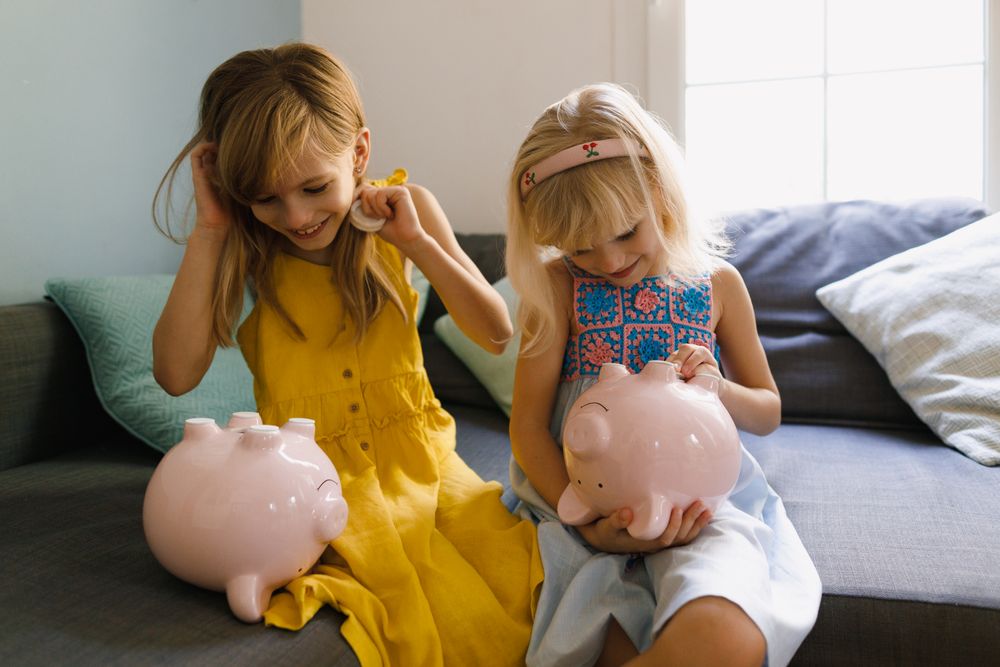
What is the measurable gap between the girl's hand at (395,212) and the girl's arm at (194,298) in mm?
204

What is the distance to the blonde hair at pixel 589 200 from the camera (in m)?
1.12

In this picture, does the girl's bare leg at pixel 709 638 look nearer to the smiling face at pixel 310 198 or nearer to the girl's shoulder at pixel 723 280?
the girl's shoulder at pixel 723 280

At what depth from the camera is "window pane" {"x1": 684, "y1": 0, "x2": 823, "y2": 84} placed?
2.29 metres

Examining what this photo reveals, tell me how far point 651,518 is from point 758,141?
1678mm

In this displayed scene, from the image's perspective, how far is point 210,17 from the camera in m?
2.31

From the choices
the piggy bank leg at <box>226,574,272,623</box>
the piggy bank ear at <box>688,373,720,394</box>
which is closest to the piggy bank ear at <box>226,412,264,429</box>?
the piggy bank leg at <box>226,574,272,623</box>

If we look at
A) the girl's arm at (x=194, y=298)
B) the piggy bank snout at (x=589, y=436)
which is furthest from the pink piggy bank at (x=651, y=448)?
the girl's arm at (x=194, y=298)

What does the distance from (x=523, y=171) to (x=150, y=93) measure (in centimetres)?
130

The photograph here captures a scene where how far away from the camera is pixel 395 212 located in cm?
126

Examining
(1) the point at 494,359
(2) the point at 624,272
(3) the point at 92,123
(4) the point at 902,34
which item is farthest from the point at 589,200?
(4) the point at 902,34

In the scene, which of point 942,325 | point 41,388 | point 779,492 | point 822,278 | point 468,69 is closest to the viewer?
point 779,492

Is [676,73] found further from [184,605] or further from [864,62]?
[184,605]

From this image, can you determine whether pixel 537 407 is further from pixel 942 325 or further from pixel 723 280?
pixel 942 325

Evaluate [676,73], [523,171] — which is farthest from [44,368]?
[676,73]
